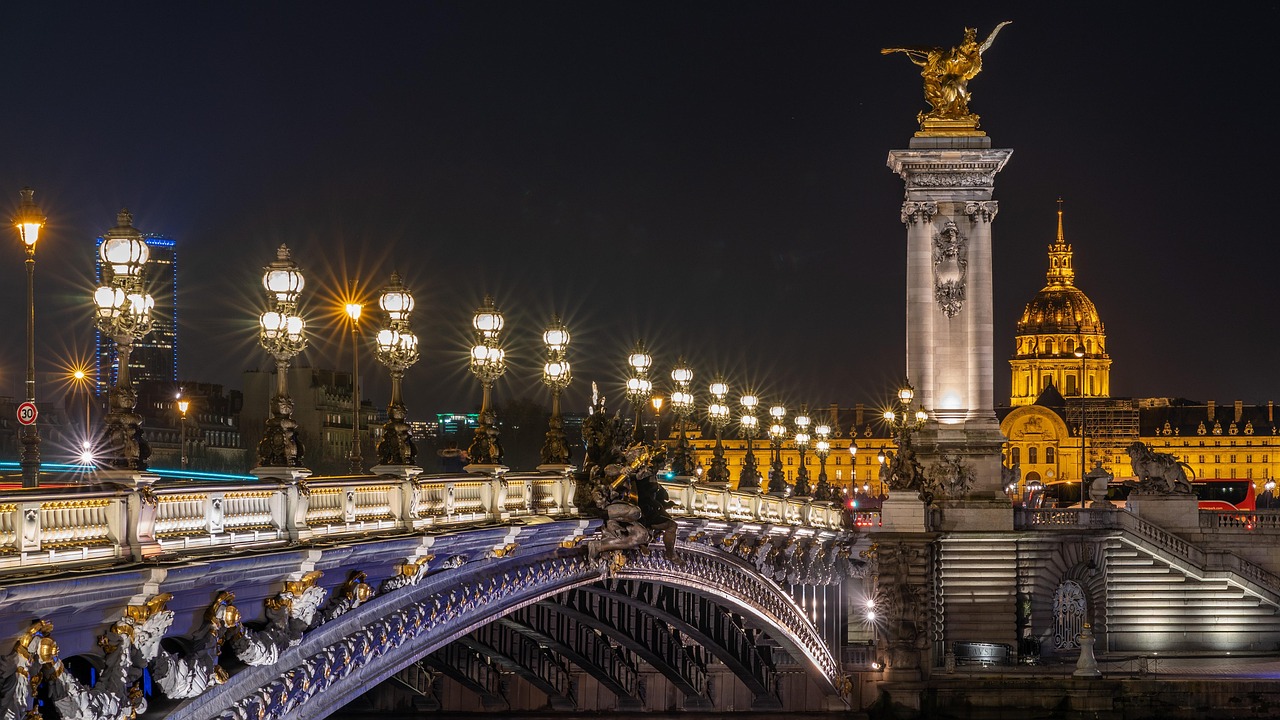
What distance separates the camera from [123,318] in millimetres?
18250

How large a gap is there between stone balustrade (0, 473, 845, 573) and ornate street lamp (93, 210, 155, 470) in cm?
32

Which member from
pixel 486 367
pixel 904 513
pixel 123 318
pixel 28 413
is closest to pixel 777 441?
pixel 904 513

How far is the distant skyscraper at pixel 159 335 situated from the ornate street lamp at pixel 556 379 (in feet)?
18.6

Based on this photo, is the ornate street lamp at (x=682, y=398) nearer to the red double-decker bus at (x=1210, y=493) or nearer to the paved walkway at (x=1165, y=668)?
the paved walkway at (x=1165, y=668)

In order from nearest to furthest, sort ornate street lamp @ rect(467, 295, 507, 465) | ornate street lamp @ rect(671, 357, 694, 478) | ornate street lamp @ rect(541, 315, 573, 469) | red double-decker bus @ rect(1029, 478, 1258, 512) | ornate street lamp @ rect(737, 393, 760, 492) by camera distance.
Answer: ornate street lamp @ rect(467, 295, 507, 465) < ornate street lamp @ rect(541, 315, 573, 469) < ornate street lamp @ rect(671, 357, 694, 478) < ornate street lamp @ rect(737, 393, 760, 492) < red double-decker bus @ rect(1029, 478, 1258, 512)

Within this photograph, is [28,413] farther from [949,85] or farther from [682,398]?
[949,85]

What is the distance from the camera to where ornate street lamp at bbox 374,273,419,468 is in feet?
81.0

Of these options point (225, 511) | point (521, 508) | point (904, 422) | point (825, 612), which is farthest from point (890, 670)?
point (225, 511)

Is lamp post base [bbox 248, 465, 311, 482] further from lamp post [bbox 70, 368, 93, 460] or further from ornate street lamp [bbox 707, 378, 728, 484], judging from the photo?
ornate street lamp [bbox 707, 378, 728, 484]

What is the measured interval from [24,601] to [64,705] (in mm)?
1224

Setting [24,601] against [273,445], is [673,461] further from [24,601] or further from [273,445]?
[24,601]

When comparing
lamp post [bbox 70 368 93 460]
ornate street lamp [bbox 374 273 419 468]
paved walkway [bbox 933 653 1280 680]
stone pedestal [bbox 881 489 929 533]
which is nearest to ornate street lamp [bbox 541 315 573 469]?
ornate street lamp [bbox 374 273 419 468]

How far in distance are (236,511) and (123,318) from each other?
2278mm

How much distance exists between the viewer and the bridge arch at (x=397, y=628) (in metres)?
19.8
